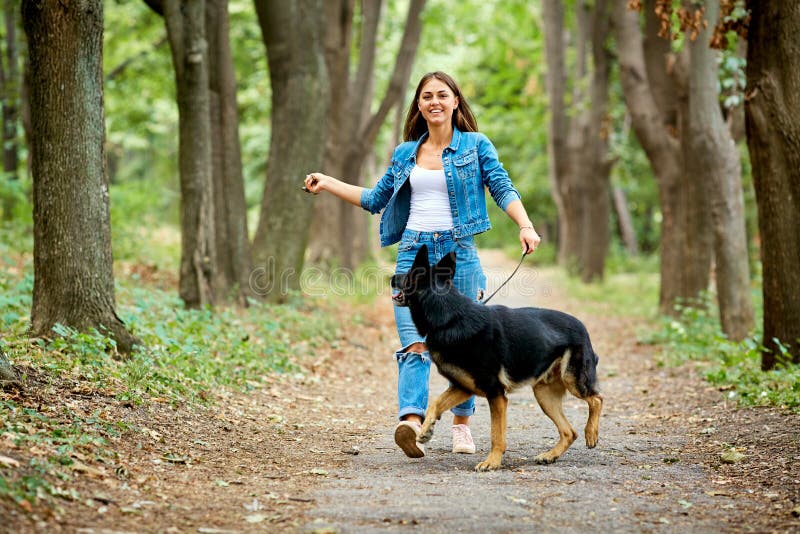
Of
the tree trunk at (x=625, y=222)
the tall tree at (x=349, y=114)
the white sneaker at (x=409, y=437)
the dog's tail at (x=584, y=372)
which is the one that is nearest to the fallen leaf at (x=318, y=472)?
the white sneaker at (x=409, y=437)

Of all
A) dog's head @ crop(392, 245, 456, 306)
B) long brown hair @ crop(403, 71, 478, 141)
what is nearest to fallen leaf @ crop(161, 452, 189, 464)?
dog's head @ crop(392, 245, 456, 306)

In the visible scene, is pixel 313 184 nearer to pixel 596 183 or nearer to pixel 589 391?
pixel 589 391

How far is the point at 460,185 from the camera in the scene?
19.6ft

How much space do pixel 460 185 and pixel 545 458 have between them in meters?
1.99

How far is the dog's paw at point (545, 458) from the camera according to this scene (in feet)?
19.3

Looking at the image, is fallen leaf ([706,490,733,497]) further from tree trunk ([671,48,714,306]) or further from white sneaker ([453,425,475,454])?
tree trunk ([671,48,714,306])

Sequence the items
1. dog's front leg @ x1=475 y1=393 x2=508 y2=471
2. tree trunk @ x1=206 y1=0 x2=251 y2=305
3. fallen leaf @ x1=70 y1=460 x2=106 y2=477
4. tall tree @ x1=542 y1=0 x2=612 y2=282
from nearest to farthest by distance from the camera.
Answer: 1. fallen leaf @ x1=70 y1=460 x2=106 y2=477
2. dog's front leg @ x1=475 y1=393 x2=508 y2=471
3. tree trunk @ x1=206 y1=0 x2=251 y2=305
4. tall tree @ x1=542 y1=0 x2=612 y2=282

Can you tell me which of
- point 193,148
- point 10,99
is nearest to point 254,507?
point 193,148

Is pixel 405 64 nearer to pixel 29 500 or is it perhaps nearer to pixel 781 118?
pixel 781 118

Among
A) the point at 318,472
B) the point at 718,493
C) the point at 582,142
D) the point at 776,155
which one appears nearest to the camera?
the point at 718,493

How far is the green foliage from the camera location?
7523mm

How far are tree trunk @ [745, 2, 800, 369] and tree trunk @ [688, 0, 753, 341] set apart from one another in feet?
11.6

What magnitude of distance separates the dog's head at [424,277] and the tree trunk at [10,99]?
13619 millimetres

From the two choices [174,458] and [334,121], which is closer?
[174,458]
